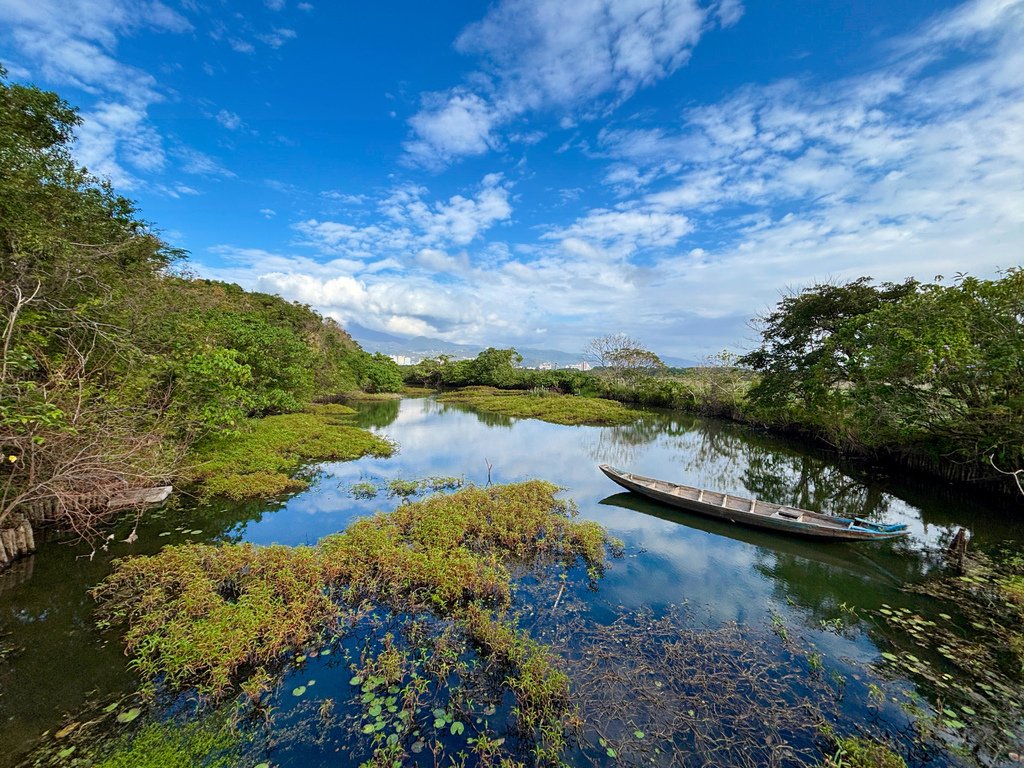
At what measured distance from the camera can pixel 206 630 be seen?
4844 mm

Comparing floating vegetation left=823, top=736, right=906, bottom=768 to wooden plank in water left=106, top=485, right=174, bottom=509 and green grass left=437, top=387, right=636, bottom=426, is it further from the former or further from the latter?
green grass left=437, top=387, right=636, bottom=426

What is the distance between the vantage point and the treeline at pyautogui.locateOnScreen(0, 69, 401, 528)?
5.63 m

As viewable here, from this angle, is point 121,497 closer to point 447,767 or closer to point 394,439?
point 447,767

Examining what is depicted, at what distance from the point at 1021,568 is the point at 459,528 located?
11.4m

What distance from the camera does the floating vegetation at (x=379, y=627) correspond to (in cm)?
420

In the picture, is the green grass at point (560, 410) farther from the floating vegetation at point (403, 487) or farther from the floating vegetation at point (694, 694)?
the floating vegetation at point (694, 694)

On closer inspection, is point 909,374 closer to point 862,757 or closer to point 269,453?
point 862,757

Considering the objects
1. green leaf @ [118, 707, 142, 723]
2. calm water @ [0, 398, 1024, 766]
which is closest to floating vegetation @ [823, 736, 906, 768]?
calm water @ [0, 398, 1024, 766]

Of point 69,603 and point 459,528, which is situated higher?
point 459,528

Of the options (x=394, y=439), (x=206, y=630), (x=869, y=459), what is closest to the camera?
(x=206, y=630)

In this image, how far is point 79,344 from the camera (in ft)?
22.8

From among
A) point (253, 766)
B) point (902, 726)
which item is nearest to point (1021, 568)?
Answer: point (902, 726)

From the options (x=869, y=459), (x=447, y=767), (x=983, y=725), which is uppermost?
(x=869, y=459)

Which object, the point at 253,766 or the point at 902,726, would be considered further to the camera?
the point at 902,726
